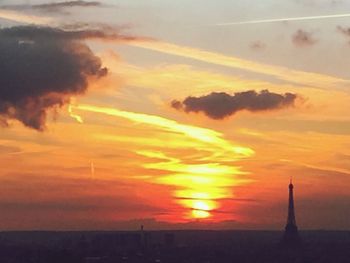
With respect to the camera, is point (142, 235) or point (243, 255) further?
point (142, 235)

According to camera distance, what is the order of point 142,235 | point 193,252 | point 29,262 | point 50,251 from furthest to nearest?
point 142,235 → point 193,252 → point 50,251 → point 29,262

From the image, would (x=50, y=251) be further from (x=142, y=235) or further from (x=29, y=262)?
(x=142, y=235)

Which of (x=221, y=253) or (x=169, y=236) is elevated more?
(x=169, y=236)

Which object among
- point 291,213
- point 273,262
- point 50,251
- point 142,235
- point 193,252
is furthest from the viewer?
point 142,235

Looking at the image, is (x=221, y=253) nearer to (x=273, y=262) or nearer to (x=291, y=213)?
(x=273, y=262)

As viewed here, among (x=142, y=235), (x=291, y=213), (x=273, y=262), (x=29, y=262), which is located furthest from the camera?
(x=142, y=235)

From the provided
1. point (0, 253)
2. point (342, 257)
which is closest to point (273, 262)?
point (342, 257)

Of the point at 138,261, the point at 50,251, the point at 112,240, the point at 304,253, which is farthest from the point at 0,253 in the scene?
the point at 112,240

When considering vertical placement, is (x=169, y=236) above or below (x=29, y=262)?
above

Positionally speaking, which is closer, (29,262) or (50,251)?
(29,262)
